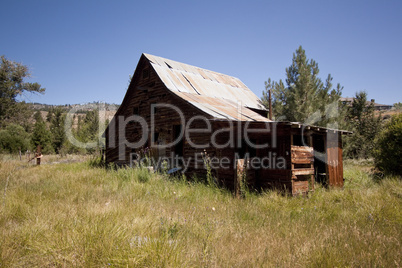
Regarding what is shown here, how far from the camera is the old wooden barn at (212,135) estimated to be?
23.8 feet

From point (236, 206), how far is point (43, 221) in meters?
3.78

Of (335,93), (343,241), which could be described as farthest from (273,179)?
(335,93)

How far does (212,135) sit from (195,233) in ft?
20.3

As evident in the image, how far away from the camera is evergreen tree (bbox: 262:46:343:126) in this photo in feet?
50.4

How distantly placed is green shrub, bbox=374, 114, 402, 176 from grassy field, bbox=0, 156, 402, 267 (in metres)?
4.81

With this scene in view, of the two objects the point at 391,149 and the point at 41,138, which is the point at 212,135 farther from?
the point at 41,138

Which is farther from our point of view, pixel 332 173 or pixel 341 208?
pixel 332 173

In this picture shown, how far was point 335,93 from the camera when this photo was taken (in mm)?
15836

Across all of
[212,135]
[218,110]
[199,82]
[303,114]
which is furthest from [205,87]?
[303,114]

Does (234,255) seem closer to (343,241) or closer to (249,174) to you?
(343,241)

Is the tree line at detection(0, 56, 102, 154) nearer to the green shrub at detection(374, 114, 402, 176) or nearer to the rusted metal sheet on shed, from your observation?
the rusted metal sheet on shed

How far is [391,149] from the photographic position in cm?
943

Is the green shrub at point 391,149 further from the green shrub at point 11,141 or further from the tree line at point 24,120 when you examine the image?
the green shrub at point 11,141

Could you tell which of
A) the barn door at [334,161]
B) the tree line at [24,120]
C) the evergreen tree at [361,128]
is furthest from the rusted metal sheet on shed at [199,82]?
the tree line at [24,120]
